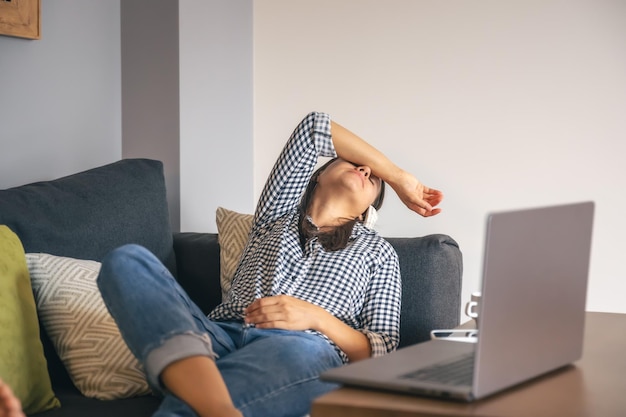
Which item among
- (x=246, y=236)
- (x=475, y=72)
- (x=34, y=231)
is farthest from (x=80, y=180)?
(x=475, y=72)

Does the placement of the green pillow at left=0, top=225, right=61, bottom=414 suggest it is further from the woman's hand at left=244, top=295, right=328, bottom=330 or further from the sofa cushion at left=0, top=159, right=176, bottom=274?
the woman's hand at left=244, top=295, right=328, bottom=330

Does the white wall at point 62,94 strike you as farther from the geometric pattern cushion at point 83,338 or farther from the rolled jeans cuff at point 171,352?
the rolled jeans cuff at point 171,352

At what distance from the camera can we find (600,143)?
2805mm

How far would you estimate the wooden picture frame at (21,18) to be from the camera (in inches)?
92.4

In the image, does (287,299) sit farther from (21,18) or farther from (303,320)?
(21,18)

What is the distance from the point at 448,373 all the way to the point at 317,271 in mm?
Answer: 939

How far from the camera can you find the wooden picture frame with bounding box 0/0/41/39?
92.4 inches

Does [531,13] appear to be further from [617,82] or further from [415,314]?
[415,314]

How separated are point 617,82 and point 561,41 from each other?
234mm

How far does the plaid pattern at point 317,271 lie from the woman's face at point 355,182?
0.06m

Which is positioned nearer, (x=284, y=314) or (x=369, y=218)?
(x=284, y=314)

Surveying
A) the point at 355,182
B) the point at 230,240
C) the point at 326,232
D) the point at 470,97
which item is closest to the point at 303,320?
the point at 326,232

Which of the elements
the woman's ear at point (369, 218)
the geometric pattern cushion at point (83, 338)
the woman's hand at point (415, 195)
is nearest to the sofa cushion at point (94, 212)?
the geometric pattern cushion at point (83, 338)

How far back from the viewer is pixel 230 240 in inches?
93.4
